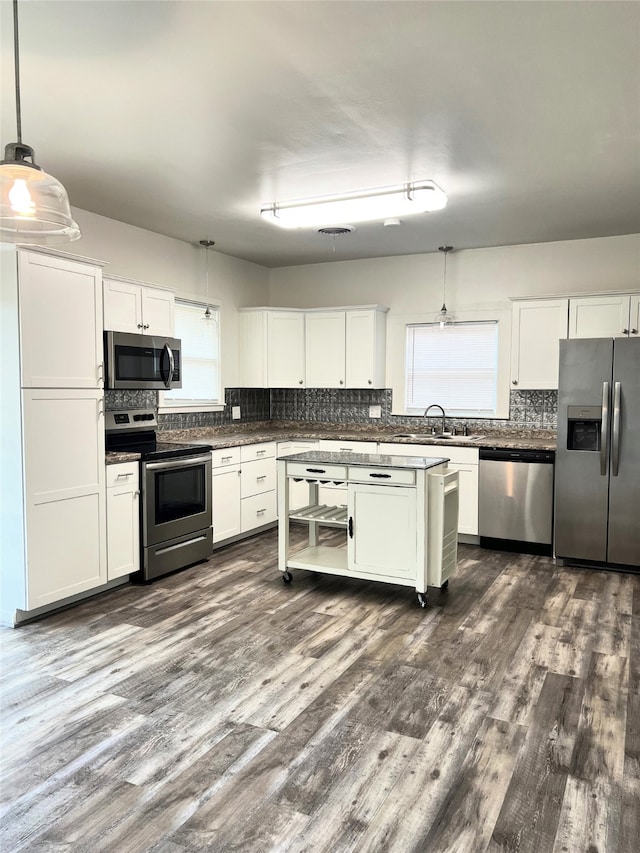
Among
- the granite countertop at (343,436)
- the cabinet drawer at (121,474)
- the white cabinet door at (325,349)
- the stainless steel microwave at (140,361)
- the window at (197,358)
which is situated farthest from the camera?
the white cabinet door at (325,349)

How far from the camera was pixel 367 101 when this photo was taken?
2.79 meters

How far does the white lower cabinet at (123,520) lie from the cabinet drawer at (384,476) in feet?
4.89

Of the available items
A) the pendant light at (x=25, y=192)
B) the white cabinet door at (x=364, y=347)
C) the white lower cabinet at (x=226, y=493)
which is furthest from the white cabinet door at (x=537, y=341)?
the pendant light at (x=25, y=192)

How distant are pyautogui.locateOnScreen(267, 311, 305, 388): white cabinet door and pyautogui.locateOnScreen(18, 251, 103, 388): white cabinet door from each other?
261cm

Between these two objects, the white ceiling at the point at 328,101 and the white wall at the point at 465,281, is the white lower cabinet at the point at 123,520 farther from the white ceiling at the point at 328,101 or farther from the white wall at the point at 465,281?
the white wall at the point at 465,281

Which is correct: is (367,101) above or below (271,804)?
above

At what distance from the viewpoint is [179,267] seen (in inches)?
220

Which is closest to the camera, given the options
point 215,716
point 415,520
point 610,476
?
point 215,716

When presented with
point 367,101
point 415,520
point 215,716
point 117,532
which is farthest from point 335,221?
point 215,716

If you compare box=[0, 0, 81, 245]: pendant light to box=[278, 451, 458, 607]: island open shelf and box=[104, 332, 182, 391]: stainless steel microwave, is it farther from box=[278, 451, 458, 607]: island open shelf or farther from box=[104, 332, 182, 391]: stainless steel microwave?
box=[278, 451, 458, 607]: island open shelf

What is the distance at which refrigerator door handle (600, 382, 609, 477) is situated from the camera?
4633 mm

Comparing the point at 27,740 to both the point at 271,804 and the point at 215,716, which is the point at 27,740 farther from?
the point at 271,804

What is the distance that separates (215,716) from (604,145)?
3.38 metres

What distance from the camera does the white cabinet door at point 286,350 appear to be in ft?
20.9
